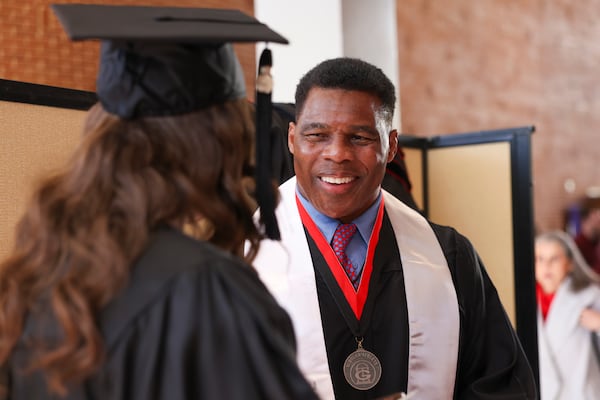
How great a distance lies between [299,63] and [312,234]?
11.1 feet

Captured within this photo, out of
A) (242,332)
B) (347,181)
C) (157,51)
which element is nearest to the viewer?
(242,332)

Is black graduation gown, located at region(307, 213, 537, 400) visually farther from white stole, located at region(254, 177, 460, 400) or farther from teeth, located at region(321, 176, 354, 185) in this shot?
teeth, located at region(321, 176, 354, 185)

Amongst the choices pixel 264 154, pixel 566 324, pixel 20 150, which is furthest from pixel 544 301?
pixel 264 154

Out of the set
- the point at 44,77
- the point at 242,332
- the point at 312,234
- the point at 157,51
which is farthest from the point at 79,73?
the point at 242,332

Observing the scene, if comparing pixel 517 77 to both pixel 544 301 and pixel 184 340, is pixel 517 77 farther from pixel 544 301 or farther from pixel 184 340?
pixel 184 340

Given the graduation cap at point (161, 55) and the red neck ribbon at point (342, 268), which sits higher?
the graduation cap at point (161, 55)

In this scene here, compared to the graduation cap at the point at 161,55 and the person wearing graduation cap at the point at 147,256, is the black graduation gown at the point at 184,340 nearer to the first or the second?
the person wearing graduation cap at the point at 147,256

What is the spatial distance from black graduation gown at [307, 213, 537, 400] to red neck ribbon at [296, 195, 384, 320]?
2 cm

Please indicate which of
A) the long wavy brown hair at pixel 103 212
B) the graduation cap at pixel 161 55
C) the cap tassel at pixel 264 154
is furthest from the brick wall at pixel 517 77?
the long wavy brown hair at pixel 103 212

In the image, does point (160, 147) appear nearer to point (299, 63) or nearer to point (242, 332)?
point (242, 332)

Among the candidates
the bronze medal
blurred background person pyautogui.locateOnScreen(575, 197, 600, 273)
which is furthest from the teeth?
blurred background person pyautogui.locateOnScreen(575, 197, 600, 273)

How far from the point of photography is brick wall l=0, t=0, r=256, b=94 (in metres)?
3.84

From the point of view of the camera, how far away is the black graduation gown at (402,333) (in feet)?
7.06

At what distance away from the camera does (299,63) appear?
5.53m
